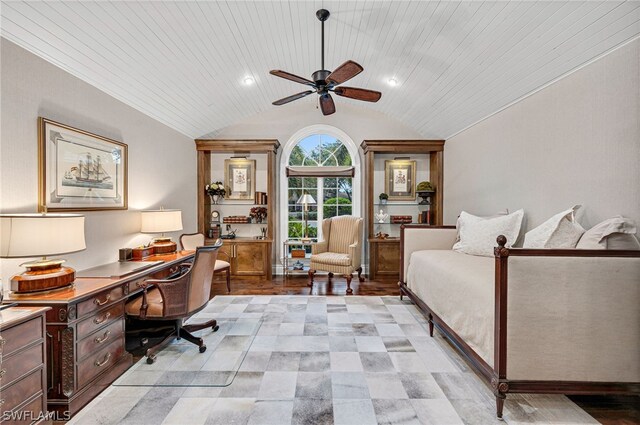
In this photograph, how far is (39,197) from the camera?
221 centimetres

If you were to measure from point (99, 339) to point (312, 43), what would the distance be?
11.3 ft

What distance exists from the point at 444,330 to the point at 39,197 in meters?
3.46

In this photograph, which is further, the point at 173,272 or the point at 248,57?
the point at 248,57

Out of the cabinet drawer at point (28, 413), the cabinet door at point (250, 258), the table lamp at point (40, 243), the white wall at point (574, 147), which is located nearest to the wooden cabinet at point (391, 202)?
the white wall at point (574, 147)

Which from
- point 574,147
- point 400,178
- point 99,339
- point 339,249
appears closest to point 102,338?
point 99,339

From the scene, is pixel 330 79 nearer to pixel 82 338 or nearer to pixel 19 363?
pixel 82 338

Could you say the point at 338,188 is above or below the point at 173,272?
above

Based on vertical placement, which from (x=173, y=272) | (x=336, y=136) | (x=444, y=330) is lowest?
(x=444, y=330)

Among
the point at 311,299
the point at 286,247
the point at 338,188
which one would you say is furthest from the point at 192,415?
the point at 338,188

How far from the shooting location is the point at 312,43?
3293 millimetres

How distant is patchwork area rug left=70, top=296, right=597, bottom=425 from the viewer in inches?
68.3

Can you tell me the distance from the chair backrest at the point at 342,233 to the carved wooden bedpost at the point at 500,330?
3.00 metres

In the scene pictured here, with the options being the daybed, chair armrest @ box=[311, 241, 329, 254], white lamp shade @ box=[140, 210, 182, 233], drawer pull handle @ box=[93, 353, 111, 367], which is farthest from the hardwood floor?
the daybed

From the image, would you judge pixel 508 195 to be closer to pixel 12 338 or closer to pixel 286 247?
pixel 286 247
